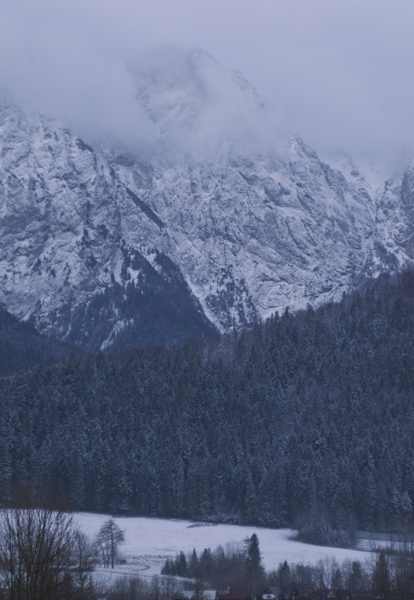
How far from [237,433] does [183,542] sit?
46.9 metres

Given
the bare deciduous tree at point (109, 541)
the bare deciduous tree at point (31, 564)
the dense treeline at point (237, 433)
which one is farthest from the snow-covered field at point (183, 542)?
the bare deciduous tree at point (31, 564)

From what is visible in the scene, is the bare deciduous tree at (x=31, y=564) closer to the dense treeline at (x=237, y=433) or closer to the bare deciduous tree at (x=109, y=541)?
the bare deciduous tree at (x=109, y=541)

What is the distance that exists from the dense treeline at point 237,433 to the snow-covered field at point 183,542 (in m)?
5.73

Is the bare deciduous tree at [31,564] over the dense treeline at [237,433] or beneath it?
beneath

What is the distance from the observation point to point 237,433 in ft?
Result: 558

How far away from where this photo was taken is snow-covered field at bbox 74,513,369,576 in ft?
364

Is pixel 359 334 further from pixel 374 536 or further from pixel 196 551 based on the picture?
pixel 196 551

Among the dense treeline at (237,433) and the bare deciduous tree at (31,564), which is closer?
the bare deciduous tree at (31,564)

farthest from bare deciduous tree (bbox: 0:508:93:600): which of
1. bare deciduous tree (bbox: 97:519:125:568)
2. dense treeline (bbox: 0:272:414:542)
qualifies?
dense treeline (bbox: 0:272:414:542)

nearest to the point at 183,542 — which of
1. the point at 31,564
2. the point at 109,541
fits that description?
the point at 109,541

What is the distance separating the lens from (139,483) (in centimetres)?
15212

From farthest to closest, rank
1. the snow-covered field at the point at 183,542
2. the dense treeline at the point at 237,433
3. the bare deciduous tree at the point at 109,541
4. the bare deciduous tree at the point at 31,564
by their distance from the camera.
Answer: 1. the dense treeline at the point at 237,433
2. the snow-covered field at the point at 183,542
3. the bare deciduous tree at the point at 109,541
4. the bare deciduous tree at the point at 31,564

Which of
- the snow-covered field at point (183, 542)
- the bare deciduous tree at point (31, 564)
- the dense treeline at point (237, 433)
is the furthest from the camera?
the dense treeline at point (237, 433)

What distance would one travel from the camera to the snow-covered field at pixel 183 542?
111 m
